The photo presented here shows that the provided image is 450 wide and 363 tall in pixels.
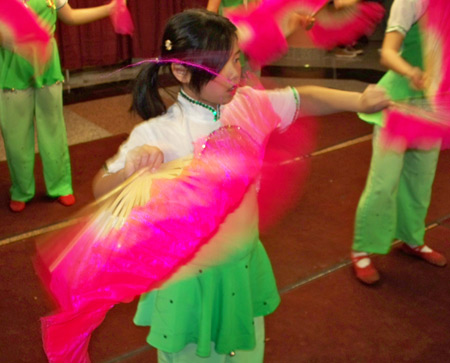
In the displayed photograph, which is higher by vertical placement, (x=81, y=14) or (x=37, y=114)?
(x=81, y=14)

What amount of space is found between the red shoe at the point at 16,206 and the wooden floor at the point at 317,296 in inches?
1.6

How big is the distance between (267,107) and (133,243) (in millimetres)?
470

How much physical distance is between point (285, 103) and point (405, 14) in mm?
712

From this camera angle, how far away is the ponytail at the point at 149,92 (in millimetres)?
1297

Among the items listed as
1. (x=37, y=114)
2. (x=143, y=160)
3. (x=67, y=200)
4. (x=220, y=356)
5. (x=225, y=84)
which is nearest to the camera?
(x=143, y=160)

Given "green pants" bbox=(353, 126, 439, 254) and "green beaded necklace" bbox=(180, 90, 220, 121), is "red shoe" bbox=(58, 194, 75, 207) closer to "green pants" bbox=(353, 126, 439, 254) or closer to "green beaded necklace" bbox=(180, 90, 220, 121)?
"green pants" bbox=(353, 126, 439, 254)

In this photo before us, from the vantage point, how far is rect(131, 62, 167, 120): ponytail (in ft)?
4.25

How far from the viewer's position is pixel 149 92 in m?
1.30

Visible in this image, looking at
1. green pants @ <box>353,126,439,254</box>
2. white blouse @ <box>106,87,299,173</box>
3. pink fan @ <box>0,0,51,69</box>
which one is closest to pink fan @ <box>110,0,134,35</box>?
pink fan @ <box>0,0,51,69</box>

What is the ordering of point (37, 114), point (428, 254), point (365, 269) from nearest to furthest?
point (365, 269) → point (428, 254) → point (37, 114)

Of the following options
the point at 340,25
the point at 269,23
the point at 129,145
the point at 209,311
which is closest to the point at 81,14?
the point at 340,25

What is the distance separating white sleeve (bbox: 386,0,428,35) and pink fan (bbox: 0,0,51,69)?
1275 mm

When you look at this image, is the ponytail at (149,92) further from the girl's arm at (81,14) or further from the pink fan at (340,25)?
the girl's arm at (81,14)

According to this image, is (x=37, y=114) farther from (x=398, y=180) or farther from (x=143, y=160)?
(x=143, y=160)
